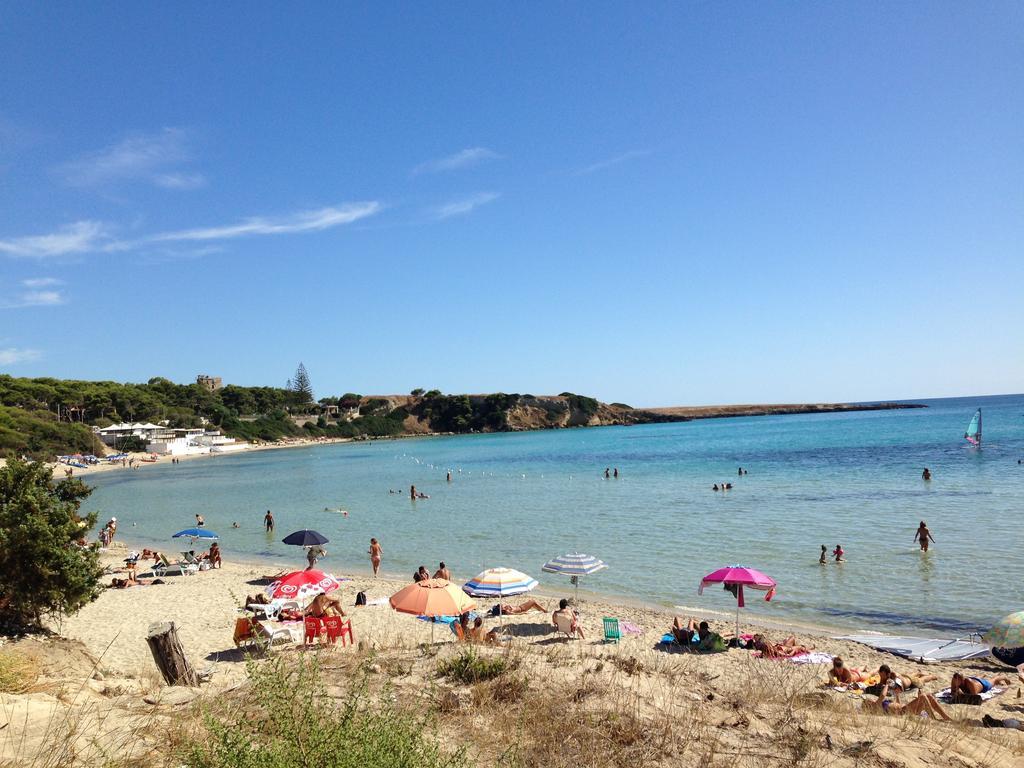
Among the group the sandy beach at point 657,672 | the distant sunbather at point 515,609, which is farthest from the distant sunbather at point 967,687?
the distant sunbather at point 515,609

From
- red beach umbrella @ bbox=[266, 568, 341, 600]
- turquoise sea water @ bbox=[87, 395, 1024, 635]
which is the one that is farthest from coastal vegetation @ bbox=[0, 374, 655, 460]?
red beach umbrella @ bbox=[266, 568, 341, 600]

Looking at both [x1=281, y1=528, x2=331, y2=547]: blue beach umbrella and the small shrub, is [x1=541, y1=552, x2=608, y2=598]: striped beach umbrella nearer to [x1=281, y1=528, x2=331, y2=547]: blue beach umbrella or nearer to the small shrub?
[x1=281, y1=528, x2=331, y2=547]: blue beach umbrella

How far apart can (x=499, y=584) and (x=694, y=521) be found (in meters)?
15.0

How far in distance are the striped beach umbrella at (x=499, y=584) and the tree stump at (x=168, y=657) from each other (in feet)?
20.3

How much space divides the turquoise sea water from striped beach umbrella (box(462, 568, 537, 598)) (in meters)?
4.61

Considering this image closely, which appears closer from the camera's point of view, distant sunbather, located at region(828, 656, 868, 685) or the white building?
distant sunbather, located at region(828, 656, 868, 685)

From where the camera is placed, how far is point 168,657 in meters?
7.57

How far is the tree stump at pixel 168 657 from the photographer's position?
24.8 ft

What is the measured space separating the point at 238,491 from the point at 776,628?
131 feet

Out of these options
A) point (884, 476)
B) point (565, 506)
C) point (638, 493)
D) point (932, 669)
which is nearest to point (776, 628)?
point (932, 669)

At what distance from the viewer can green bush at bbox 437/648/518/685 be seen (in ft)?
23.0

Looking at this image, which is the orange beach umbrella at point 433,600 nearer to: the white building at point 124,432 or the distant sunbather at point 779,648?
the distant sunbather at point 779,648

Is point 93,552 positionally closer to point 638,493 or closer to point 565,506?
point 565,506

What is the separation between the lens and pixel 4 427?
67.4 metres
